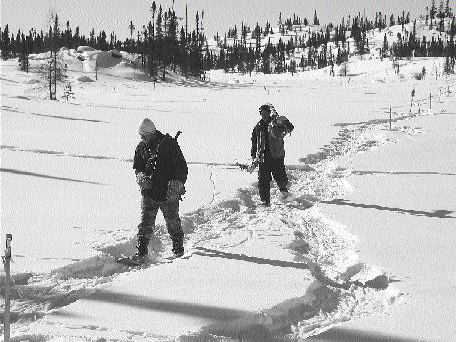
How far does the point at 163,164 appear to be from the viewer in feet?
18.3

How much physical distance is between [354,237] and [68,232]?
3782mm

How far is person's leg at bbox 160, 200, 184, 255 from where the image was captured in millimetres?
5715

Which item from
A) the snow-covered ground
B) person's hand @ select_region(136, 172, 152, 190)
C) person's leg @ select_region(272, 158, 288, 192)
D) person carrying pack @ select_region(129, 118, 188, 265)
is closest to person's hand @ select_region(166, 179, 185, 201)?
person carrying pack @ select_region(129, 118, 188, 265)

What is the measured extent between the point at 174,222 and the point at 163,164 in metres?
0.72

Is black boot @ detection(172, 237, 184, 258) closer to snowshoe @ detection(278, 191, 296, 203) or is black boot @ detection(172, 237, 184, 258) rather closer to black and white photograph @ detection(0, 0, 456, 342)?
black and white photograph @ detection(0, 0, 456, 342)

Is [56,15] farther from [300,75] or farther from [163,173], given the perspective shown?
[300,75]

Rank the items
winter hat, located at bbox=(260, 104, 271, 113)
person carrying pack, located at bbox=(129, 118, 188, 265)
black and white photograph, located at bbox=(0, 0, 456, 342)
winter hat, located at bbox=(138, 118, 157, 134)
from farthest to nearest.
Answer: winter hat, located at bbox=(260, 104, 271, 113) < person carrying pack, located at bbox=(129, 118, 188, 265) < winter hat, located at bbox=(138, 118, 157, 134) < black and white photograph, located at bbox=(0, 0, 456, 342)

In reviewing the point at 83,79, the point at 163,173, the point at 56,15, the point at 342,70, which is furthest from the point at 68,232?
the point at 342,70

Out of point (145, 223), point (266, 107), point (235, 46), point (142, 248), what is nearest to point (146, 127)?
point (145, 223)

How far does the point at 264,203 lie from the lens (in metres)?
8.48

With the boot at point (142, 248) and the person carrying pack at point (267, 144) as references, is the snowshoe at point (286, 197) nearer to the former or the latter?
the person carrying pack at point (267, 144)

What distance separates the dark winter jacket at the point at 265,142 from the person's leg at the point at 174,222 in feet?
9.67

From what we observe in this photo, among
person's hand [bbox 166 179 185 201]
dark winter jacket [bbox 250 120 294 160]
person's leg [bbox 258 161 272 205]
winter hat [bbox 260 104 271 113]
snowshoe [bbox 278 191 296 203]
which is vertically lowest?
snowshoe [bbox 278 191 296 203]

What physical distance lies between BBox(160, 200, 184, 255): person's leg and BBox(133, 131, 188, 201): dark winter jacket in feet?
0.47
